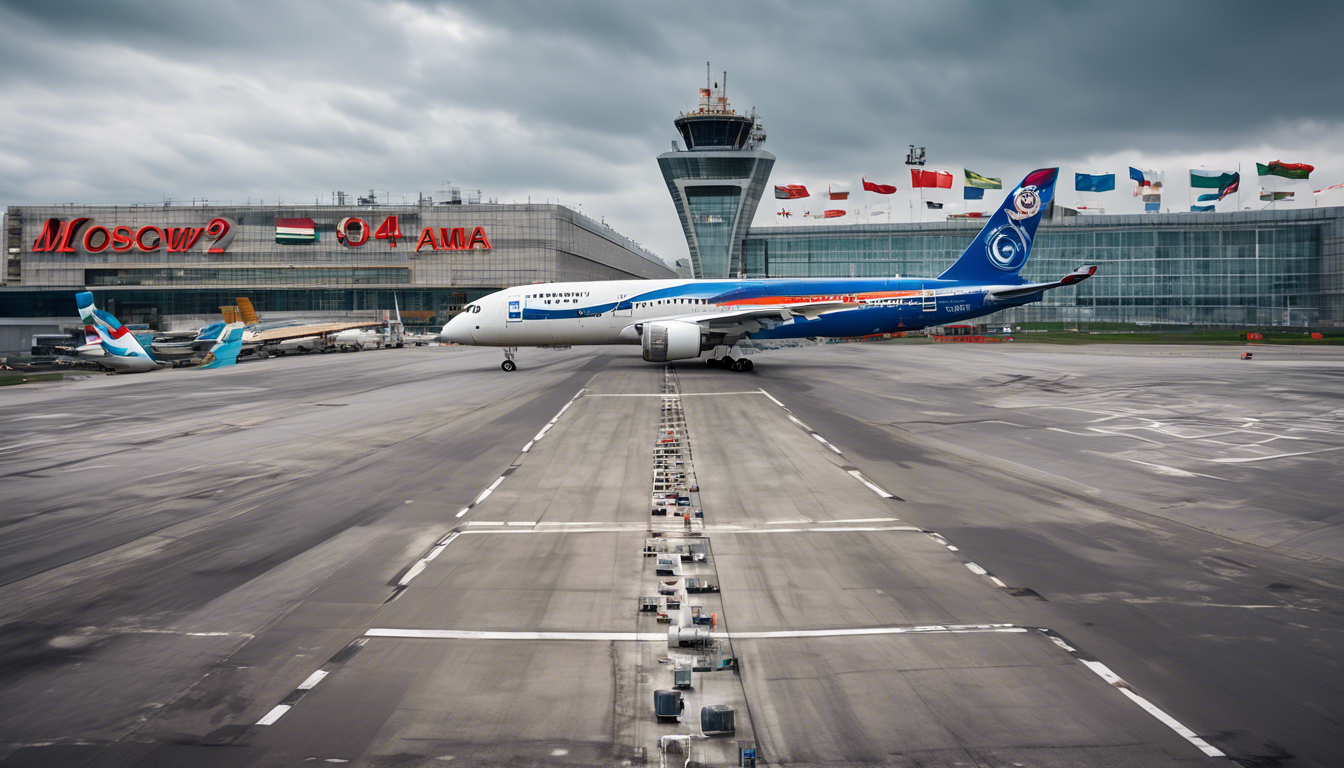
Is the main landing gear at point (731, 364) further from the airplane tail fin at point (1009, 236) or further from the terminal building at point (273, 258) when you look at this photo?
the terminal building at point (273, 258)

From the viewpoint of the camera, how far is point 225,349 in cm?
4912

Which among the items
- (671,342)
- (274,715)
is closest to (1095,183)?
(671,342)

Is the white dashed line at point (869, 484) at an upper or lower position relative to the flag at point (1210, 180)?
lower

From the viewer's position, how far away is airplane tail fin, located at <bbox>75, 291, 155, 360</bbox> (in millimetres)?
41094

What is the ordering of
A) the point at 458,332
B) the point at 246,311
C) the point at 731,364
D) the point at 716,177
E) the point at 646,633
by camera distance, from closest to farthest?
the point at 646,633, the point at 731,364, the point at 458,332, the point at 246,311, the point at 716,177

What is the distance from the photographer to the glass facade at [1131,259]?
12569 cm

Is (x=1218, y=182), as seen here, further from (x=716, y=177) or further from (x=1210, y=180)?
(x=716, y=177)

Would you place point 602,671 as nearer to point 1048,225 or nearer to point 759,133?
point 759,133

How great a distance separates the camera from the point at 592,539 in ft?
34.6

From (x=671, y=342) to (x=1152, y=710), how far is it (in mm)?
31093

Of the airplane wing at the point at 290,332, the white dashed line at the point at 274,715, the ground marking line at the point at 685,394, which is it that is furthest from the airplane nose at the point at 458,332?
the white dashed line at the point at 274,715

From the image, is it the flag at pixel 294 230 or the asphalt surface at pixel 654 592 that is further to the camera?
the flag at pixel 294 230

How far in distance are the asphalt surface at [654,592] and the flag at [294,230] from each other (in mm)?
103319

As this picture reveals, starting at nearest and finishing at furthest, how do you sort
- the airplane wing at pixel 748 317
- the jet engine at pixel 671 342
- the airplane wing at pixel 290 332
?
the jet engine at pixel 671 342
the airplane wing at pixel 748 317
the airplane wing at pixel 290 332
